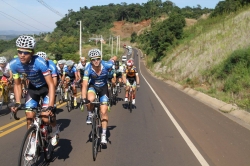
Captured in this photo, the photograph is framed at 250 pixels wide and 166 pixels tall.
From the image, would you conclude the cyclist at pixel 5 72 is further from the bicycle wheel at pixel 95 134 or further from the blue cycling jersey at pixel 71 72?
the bicycle wheel at pixel 95 134

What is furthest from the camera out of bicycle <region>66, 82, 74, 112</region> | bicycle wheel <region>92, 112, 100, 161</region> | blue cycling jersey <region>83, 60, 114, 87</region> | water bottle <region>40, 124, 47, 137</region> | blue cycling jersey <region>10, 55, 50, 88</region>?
bicycle <region>66, 82, 74, 112</region>

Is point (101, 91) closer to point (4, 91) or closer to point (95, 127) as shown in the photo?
point (95, 127)

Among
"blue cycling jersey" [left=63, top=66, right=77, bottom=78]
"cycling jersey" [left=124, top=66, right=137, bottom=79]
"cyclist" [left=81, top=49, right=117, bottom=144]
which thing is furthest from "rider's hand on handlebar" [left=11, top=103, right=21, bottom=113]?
"cycling jersey" [left=124, top=66, right=137, bottom=79]

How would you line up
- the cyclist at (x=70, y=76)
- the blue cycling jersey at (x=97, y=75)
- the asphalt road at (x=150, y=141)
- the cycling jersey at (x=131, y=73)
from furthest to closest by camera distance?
the cycling jersey at (x=131, y=73) → the cyclist at (x=70, y=76) → the blue cycling jersey at (x=97, y=75) → the asphalt road at (x=150, y=141)

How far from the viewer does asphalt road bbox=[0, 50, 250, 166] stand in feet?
19.9

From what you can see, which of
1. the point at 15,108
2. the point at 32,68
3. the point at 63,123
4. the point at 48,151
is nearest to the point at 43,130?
the point at 48,151

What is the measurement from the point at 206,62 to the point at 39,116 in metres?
23.3

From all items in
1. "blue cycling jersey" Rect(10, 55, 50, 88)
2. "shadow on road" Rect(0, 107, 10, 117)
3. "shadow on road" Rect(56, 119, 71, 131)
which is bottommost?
"shadow on road" Rect(56, 119, 71, 131)

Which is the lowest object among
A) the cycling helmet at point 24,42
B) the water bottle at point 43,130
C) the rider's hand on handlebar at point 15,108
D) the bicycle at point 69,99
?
the bicycle at point 69,99

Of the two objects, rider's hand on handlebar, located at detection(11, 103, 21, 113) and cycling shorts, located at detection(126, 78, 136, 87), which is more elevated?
rider's hand on handlebar, located at detection(11, 103, 21, 113)

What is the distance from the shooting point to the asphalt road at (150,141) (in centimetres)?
607

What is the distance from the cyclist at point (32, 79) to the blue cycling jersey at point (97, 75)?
1.36 m

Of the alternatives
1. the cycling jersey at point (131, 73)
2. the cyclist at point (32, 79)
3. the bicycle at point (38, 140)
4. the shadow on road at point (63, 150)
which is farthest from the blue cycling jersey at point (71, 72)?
the bicycle at point (38, 140)

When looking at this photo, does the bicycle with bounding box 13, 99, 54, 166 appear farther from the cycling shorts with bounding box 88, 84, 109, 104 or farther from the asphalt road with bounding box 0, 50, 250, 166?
the cycling shorts with bounding box 88, 84, 109, 104
